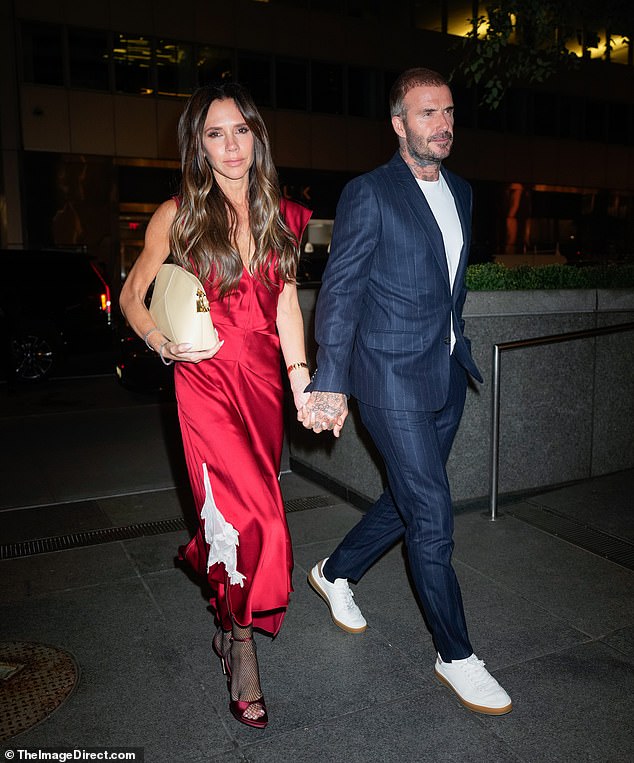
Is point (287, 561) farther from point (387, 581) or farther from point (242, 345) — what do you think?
point (387, 581)

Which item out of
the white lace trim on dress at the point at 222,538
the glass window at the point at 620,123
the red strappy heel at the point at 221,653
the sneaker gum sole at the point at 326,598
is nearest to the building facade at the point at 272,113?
the glass window at the point at 620,123

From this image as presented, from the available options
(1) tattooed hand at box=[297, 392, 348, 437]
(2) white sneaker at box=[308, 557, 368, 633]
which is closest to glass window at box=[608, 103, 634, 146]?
(2) white sneaker at box=[308, 557, 368, 633]

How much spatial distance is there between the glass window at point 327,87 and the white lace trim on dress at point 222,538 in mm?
23540

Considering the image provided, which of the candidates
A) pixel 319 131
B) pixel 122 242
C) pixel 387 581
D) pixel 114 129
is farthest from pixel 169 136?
pixel 387 581

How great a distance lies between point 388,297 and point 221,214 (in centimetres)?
75

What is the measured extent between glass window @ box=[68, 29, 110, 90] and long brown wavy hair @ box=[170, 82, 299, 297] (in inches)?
815

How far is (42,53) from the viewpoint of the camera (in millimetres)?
20703

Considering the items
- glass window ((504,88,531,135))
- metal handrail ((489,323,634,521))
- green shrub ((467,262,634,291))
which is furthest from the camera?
glass window ((504,88,531,135))

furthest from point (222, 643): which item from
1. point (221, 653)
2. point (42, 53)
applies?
Answer: point (42, 53)

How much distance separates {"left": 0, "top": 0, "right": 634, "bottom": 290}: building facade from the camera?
2092 cm

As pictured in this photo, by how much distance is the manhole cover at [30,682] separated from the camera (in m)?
2.84

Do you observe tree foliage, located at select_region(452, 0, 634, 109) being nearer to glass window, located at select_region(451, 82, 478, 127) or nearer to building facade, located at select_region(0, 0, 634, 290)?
building facade, located at select_region(0, 0, 634, 290)

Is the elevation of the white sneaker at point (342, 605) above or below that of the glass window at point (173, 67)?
below

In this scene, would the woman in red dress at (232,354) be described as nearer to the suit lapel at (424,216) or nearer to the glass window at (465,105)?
the suit lapel at (424,216)
